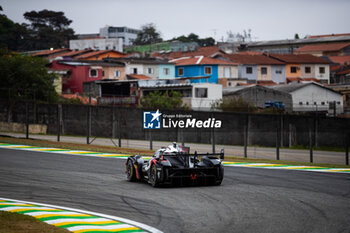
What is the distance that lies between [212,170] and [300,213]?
4.80 meters

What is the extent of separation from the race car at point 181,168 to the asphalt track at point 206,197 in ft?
1.09

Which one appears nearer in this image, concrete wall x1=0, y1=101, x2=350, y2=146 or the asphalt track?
the asphalt track

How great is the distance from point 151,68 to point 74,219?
2798 inches

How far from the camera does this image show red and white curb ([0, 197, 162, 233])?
34.2 feet

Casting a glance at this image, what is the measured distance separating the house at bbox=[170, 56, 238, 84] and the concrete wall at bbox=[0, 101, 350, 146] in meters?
37.9

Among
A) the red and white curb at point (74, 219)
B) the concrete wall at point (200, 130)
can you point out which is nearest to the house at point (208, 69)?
the concrete wall at point (200, 130)

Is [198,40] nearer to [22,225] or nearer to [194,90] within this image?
[194,90]

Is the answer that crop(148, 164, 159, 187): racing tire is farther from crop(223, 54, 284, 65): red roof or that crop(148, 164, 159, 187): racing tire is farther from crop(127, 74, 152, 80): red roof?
crop(223, 54, 284, 65): red roof

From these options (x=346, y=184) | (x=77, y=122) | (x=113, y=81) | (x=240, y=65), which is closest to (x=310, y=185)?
(x=346, y=184)

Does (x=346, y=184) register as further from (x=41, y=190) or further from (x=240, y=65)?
(x=240, y=65)

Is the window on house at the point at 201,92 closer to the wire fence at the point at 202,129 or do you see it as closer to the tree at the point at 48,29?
the wire fence at the point at 202,129

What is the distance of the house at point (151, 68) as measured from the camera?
3156 inches

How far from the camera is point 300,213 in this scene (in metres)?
11.9

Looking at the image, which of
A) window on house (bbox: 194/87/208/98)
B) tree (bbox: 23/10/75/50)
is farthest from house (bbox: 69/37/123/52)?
window on house (bbox: 194/87/208/98)
